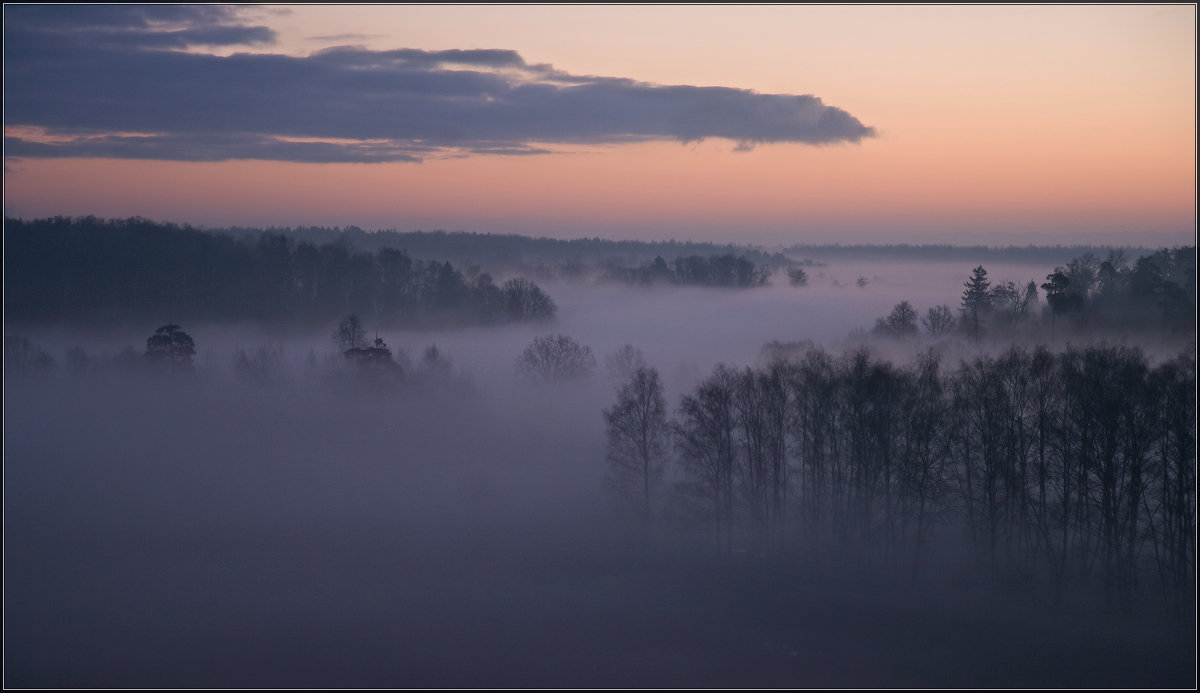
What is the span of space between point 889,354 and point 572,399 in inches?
703

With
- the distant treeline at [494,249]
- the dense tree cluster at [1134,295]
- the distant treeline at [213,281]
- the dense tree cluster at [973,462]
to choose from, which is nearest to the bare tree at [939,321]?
the dense tree cluster at [1134,295]

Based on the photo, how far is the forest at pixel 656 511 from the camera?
2116cm

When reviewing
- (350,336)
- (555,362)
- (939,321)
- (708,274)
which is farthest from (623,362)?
(708,274)

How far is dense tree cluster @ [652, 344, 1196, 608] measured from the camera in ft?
75.4

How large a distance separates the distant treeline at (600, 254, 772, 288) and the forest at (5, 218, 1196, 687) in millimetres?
50374

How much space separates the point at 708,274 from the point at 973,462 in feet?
246

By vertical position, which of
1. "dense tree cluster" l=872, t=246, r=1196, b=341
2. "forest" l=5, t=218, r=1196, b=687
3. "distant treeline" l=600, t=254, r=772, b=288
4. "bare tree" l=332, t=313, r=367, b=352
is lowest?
"forest" l=5, t=218, r=1196, b=687

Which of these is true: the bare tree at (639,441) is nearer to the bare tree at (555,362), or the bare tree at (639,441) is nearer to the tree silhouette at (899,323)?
the tree silhouette at (899,323)

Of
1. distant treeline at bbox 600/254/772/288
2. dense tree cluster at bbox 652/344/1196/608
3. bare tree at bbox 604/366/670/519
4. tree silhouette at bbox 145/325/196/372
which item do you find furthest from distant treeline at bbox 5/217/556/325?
dense tree cluster at bbox 652/344/1196/608

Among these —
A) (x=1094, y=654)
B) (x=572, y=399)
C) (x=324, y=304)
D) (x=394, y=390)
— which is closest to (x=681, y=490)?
(x=1094, y=654)

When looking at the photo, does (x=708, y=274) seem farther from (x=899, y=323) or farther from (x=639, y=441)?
(x=639, y=441)

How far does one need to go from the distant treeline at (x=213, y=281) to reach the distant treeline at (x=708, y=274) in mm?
27609

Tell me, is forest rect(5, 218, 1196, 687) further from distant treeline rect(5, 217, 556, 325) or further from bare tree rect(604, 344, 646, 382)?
bare tree rect(604, 344, 646, 382)

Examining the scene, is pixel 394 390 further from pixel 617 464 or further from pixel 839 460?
pixel 839 460
